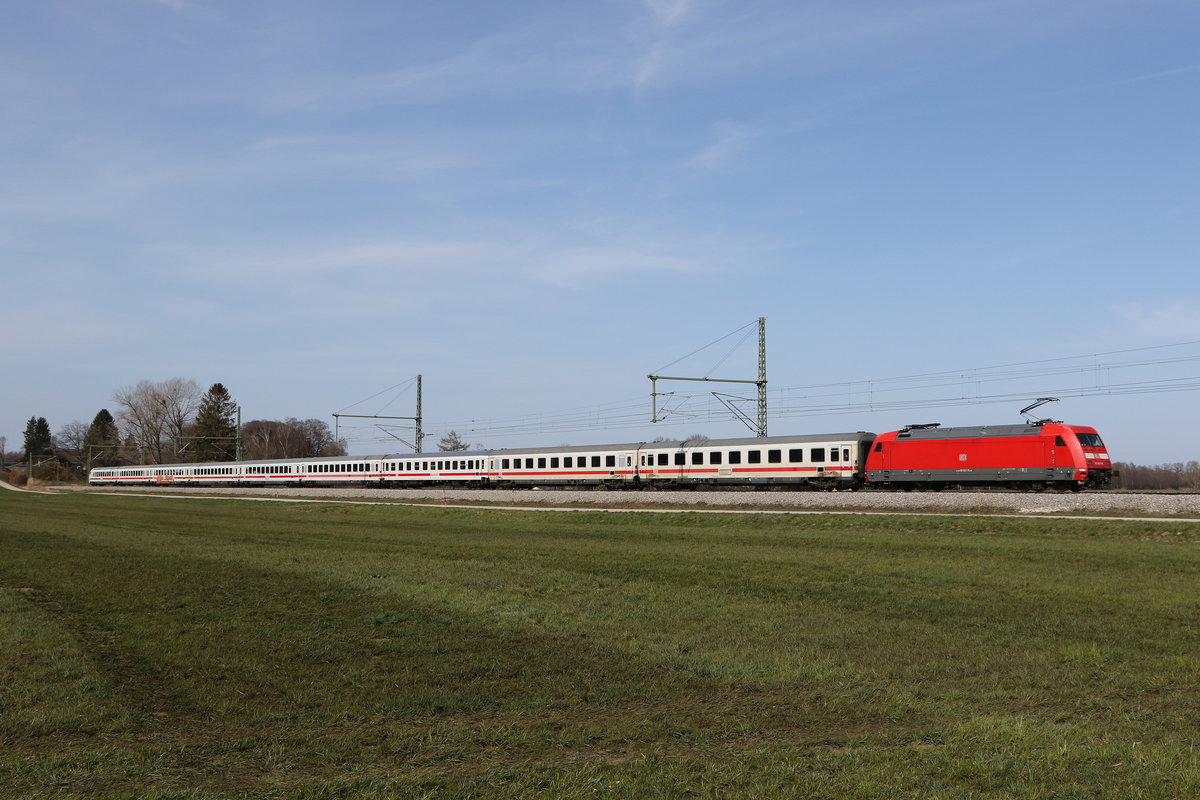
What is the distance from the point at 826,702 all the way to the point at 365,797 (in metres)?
4.19

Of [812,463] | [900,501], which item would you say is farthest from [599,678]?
[812,463]

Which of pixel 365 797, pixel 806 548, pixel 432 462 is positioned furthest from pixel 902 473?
pixel 365 797

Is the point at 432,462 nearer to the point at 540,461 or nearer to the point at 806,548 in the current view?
the point at 540,461

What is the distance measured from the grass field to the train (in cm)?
2209

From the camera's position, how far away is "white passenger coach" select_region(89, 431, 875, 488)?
45.7 meters

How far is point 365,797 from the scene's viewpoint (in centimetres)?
587

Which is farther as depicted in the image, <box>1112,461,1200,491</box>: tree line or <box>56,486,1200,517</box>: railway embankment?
<box>1112,461,1200,491</box>: tree line

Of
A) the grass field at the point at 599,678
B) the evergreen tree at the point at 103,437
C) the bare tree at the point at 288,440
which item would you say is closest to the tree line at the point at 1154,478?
the grass field at the point at 599,678

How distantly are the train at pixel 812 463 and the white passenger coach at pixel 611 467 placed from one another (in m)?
0.06

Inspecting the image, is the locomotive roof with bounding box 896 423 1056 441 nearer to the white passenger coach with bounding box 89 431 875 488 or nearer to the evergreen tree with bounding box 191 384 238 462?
the white passenger coach with bounding box 89 431 875 488

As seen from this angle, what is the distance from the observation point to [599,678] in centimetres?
912

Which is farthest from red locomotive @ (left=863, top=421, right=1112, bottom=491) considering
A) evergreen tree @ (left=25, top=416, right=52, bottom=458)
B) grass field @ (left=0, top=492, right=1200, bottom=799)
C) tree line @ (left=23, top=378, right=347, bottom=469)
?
evergreen tree @ (left=25, top=416, right=52, bottom=458)

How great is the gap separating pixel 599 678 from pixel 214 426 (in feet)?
473

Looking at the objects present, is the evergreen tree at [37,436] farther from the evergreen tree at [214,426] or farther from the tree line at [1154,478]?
the tree line at [1154,478]
